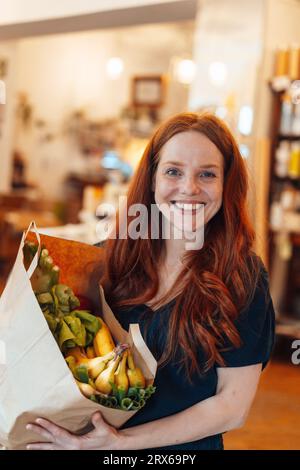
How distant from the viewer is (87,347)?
1281 mm

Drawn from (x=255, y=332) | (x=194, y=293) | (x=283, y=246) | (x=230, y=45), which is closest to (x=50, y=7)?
(x=230, y=45)

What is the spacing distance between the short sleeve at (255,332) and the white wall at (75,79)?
8.33 meters

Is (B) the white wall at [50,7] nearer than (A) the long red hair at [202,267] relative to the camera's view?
No

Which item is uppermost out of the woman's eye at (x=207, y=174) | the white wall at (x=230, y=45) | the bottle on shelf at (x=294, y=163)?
the white wall at (x=230, y=45)

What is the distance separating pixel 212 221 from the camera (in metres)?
1.49

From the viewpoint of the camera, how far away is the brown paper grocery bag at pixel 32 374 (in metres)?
1.15

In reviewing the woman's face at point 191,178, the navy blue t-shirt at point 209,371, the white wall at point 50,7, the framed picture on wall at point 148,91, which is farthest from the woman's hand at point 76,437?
the framed picture on wall at point 148,91

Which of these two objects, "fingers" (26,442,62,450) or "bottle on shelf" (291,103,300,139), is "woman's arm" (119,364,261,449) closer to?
"fingers" (26,442,62,450)

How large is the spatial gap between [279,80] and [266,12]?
515 millimetres

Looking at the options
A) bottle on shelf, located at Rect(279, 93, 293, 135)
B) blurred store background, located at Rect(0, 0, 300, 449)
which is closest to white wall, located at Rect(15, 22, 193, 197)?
blurred store background, located at Rect(0, 0, 300, 449)

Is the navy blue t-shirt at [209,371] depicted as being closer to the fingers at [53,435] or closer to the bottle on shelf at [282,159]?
the fingers at [53,435]

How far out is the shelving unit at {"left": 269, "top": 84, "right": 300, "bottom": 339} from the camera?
16.7 ft

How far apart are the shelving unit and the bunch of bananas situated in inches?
156

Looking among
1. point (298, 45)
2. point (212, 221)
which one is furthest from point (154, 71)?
point (212, 221)
